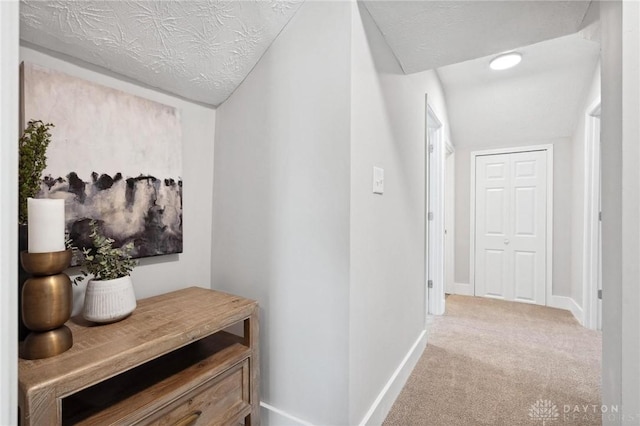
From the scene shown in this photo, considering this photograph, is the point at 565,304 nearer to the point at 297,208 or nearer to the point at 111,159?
the point at 297,208

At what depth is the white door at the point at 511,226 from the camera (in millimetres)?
3629

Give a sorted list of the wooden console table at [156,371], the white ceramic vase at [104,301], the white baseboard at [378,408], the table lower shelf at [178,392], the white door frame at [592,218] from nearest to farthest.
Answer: the wooden console table at [156,371] → the table lower shelf at [178,392] → the white ceramic vase at [104,301] → the white baseboard at [378,408] → the white door frame at [592,218]

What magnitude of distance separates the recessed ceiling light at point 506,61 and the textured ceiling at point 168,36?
7.26 feet

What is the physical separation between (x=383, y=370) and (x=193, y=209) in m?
1.37

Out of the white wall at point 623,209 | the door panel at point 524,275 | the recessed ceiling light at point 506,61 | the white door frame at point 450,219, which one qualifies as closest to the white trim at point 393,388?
the white wall at point 623,209

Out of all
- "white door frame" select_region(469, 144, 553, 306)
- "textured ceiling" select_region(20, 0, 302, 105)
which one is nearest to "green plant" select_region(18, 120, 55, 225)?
"textured ceiling" select_region(20, 0, 302, 105)

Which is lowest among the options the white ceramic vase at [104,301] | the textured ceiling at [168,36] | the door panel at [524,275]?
the door panel at [524,275]

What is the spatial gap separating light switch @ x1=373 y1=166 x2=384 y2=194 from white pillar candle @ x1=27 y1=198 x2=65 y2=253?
4.01ft

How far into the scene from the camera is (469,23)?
56.4 inches

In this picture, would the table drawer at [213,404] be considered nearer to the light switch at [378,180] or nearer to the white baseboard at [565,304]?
the light switch at [378,180]

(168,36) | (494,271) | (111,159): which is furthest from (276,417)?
(494,271)

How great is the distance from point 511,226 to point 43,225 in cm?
437

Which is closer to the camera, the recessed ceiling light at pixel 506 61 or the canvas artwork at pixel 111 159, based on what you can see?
the canvas artwork at pixel 111 159

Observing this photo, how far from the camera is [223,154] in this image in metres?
1.68
